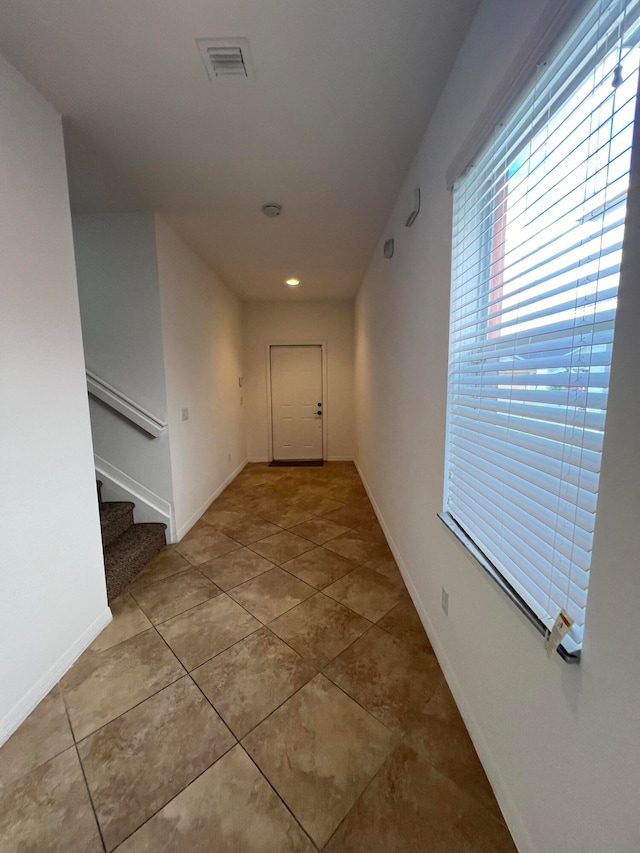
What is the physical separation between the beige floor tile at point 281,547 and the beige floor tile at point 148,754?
1124 mm

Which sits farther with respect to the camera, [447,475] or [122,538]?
[122,538]

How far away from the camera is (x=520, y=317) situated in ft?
3.09

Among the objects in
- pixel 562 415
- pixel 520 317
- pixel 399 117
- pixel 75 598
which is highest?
pixel 399 117

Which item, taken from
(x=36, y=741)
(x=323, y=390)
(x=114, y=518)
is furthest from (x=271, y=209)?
(x=323, y=390)

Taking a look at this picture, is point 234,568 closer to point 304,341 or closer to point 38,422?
point 38,422

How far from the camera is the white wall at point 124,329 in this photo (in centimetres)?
242

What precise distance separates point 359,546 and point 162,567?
1.48 meters

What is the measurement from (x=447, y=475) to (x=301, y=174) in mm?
1974

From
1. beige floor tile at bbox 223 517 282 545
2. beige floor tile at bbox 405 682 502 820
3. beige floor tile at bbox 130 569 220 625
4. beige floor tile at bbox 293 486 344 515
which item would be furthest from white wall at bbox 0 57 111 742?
beige floor tile at bbox 293 486 344 515

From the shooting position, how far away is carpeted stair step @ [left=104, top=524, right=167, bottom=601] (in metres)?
2.04

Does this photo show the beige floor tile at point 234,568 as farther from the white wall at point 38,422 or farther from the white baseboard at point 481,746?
the white baseboard at point 481,746

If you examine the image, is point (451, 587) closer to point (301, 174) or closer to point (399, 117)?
point (399, 117)

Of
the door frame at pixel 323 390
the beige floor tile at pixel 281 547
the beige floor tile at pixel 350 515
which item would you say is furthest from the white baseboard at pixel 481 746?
the door frame at pixel 323 390

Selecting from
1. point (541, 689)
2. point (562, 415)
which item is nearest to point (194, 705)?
point (541, 689)
